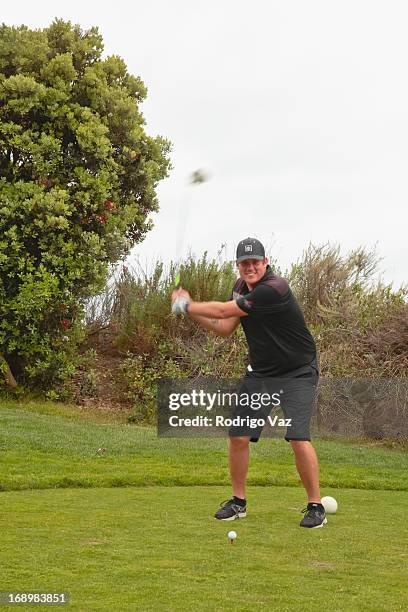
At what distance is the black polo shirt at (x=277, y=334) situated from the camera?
20.1 ft

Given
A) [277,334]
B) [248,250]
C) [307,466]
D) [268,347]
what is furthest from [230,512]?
[248,250]

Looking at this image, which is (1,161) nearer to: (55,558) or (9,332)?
(9,332)

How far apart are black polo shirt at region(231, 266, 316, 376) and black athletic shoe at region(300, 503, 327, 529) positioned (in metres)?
0.98

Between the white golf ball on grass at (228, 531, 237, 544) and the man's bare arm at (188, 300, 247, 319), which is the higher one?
the man's bare arm at (188, 300, 247, 319)

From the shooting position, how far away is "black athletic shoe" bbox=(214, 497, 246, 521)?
19.5 feet

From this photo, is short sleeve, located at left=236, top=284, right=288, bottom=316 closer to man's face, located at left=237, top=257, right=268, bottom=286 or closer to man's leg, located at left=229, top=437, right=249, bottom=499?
man's face, located at left=237, top=257, right=268, bottom=286

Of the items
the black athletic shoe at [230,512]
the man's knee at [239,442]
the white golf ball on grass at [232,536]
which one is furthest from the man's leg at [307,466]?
the white golf ball on grass at [232,536]

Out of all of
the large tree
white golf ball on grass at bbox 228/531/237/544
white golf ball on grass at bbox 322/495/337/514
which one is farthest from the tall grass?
white golf ball on grass at bbox 228/531/237/544

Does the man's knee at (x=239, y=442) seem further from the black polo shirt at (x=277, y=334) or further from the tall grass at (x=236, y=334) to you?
the tall grass at (x=236, y=334)

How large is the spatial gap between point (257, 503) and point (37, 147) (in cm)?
1003

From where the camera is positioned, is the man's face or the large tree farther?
the large tree

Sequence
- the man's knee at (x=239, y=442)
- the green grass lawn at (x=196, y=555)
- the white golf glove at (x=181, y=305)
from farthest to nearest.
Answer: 1. the man's knee at (x=239, y=442)
2. the white golf glove at (x=181, y=305)
3. the green grass lawn at (x=196, y=555)

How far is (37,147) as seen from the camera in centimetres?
1529

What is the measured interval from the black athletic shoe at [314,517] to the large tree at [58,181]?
9.69 meters
